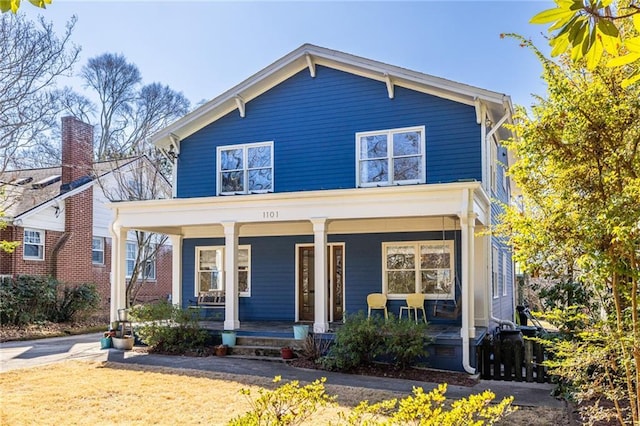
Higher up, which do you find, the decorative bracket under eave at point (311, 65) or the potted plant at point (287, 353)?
the decorative bracket under eave at point (311, 65)

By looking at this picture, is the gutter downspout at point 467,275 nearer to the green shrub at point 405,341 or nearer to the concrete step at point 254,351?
the green shrub at point 405,341

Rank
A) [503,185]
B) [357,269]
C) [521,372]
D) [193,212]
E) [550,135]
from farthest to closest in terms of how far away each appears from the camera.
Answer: [503,185] < [357,269] < [193,212] < [521,372] < [550,135]

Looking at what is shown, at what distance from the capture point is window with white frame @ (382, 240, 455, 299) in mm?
12906

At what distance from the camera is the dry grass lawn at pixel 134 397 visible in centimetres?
667

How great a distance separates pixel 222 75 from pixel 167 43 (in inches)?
230

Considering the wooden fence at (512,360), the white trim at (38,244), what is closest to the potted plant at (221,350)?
the wooden fence at (512,360)

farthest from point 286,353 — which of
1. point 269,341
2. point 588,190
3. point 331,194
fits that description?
point 588,190

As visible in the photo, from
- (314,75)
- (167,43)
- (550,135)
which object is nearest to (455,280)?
(314,75)

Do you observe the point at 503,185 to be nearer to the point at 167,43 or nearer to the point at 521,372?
the point at 521,372

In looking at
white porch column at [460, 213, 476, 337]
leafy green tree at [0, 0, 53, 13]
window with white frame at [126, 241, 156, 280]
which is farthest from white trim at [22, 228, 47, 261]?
leafy green tree at [0, 0, 53, 13]

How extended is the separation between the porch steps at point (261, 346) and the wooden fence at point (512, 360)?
3748 mm

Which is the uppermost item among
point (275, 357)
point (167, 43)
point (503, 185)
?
point (167, 43)

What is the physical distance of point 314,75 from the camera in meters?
13.8

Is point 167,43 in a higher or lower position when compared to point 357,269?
higher
